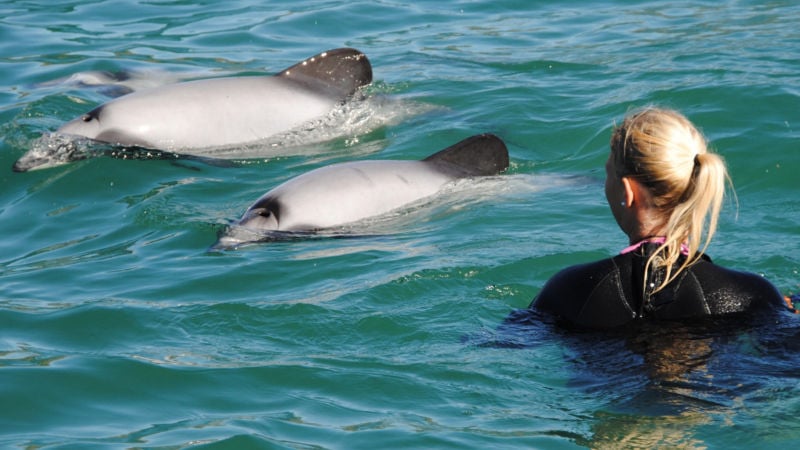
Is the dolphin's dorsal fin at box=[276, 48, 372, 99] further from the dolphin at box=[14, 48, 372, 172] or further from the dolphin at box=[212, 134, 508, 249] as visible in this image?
the dolphin at box=[212, 134, 508, 249]

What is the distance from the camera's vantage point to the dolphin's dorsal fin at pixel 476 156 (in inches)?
380

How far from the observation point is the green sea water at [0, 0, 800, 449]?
17.6ft

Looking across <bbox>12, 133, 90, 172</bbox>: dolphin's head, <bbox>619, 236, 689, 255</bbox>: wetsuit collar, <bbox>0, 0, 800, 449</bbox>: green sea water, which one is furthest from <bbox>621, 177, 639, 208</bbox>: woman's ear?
<bbox>12, 133, 90, 172</bbox>: dolphin's head

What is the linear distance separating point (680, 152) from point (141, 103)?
679cm

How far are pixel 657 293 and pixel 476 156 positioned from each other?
4423mm

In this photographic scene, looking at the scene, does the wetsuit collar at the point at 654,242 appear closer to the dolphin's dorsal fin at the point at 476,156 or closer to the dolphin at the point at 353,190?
the dolphin at the point at 353,190

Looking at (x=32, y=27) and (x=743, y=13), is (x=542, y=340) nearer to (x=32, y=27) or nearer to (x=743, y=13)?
(x=743, y=13)

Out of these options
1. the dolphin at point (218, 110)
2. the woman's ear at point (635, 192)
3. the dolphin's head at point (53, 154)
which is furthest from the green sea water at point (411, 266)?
the woman's ear at point (635, 192)

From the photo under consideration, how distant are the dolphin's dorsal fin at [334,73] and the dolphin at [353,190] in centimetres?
224

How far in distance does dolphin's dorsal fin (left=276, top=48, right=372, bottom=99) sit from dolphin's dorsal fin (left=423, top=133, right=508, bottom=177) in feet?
7.26

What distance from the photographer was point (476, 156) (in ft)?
31.8

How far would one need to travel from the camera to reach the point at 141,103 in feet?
36.0

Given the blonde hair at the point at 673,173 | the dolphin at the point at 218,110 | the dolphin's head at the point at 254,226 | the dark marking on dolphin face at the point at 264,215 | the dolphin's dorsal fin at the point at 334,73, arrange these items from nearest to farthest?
the blonde hair at the point at 673,173 < the dolphin's head at the point at 254,226 < the dark marking on dolphin face at the point at 264,215 < the dolphin at the point at 218,110 < the dolphin's dorsal fin at the point at 334,73

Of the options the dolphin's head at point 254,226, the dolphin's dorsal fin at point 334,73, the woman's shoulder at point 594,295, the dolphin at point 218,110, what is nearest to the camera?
the woman's shoulder at point 594,295
